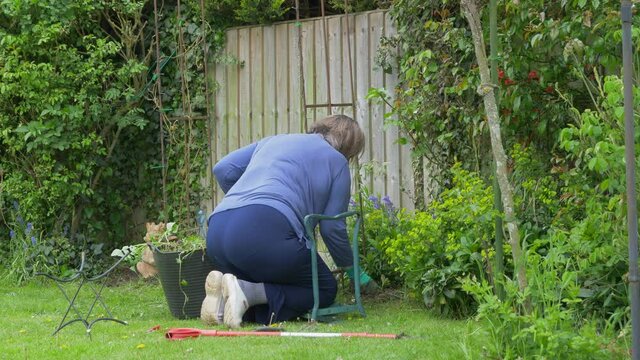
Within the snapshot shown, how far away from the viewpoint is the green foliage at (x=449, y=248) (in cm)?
585

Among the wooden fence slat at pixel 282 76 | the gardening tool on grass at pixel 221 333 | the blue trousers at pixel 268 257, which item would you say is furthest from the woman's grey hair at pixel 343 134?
the wooden fence slat at pixel 282 76

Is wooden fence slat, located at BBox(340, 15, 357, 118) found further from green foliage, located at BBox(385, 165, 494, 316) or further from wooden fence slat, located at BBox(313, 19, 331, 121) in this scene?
green foliage, located at BBox(385, 165, 494, 316)

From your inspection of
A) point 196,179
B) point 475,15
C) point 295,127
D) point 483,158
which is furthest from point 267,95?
point 475,15

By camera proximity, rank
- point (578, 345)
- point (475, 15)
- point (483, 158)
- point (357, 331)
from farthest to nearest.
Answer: point (483, 158) → point (357, 331) → point (475, 15) → point (578, 345)

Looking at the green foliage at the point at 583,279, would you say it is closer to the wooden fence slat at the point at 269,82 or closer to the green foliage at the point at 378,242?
the green foliage at the point at 378,242

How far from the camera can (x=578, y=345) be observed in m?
3.98

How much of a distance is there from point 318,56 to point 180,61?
4.32ft

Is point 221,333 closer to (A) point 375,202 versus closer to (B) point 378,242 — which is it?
(B) point 378,242

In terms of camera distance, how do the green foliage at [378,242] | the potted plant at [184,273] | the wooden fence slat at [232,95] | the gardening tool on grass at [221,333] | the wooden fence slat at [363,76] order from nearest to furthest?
the gardening tool on grass at [221,333] < the potted plant at [184,273] < the green foliage at [378,242] < the wooden fence slat at [363,76] < the wooden fence slat at [232,95]

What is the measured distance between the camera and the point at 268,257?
235 inches

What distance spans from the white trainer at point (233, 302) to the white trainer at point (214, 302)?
57 millimetres

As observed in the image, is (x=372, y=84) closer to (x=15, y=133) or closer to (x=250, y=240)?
(x=250, y=240)

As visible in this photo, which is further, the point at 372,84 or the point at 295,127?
the point at 295,127

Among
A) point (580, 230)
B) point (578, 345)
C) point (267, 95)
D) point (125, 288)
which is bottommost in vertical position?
point (125, 288)
